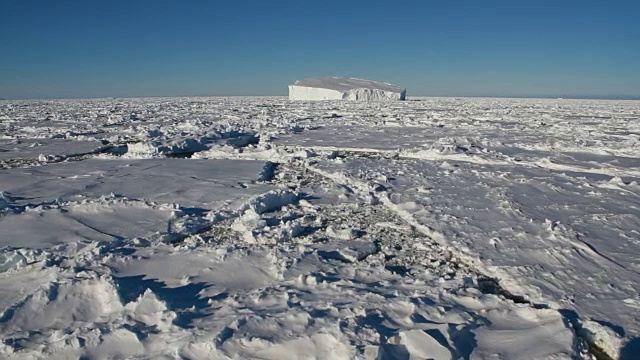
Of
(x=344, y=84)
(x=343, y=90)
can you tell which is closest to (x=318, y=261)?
(x=343, y=90)

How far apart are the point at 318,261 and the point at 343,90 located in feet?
155

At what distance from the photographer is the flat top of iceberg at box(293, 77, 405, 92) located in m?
51.6

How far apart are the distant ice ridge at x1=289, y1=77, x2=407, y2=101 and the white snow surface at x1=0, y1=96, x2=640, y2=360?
42.4 metres

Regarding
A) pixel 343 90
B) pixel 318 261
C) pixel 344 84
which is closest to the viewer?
pixel 318 261

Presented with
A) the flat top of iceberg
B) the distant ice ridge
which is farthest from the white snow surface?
the flat top of iceberg

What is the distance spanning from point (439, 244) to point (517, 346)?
1721 millimetres

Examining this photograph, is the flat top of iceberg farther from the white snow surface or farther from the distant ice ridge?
the white snow surface

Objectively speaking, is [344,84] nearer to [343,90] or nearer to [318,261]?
[343,90]

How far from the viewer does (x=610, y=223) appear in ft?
14.9

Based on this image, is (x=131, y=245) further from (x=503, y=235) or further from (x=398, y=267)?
(x=503, y=235)

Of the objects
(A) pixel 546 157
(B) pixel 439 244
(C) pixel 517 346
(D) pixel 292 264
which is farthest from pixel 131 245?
(A) pixel 546 157

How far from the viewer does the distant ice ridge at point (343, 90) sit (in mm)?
49031

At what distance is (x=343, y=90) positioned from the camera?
49.4 meters

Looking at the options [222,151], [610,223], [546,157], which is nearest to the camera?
[610,223]
